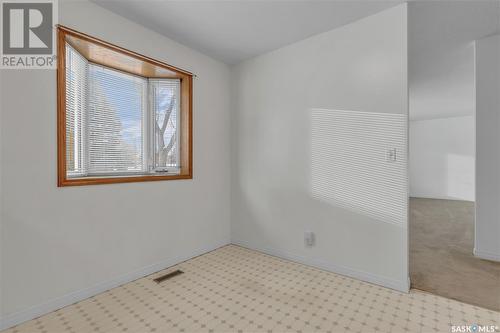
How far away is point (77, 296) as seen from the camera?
2068 millimetres

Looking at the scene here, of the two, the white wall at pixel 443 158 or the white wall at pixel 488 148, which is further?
the white wall at pixel 443 158

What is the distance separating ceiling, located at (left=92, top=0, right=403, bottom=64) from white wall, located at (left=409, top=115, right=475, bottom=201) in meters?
7.46

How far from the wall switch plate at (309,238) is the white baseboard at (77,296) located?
1478mm

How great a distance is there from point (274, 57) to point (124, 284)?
3093 millimetres

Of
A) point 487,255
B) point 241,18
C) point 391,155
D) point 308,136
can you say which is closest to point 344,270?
point 391,155

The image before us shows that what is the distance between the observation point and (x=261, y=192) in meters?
3.25

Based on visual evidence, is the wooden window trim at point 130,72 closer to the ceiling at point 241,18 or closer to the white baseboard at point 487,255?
the ceiling at point 241,18

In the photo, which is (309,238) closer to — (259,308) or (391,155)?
(259,308)

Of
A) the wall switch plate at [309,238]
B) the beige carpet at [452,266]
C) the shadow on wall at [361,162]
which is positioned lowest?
the beige carpet at [452,266]

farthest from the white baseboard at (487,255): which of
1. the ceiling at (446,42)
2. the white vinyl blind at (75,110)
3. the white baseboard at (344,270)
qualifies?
the white vinyl blind at (75,110)

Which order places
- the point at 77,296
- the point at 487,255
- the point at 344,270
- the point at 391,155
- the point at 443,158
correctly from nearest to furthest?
the point at 77,296 → the point at 391,155 → the point at 344,270 → the point at 487,255 → the point at 443,158

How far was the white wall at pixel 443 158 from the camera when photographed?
24.0 ft

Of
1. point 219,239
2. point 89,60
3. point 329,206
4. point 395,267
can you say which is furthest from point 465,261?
point 89,60

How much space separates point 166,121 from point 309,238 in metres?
2.27
